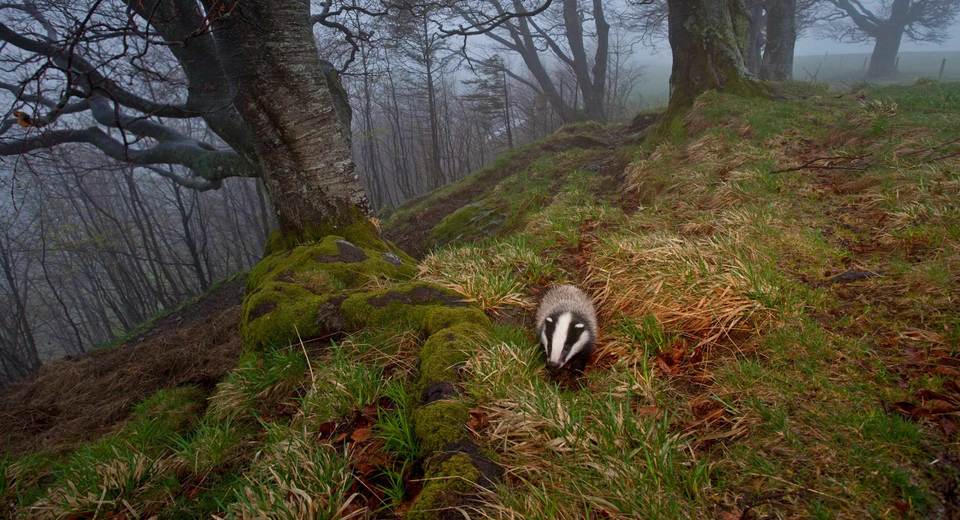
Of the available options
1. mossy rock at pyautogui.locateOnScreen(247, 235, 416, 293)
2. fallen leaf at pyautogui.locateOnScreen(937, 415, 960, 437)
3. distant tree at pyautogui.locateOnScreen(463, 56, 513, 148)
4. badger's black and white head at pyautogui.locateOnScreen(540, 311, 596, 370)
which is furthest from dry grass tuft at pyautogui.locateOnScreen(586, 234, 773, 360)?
distant tree at pyautogui.locateOnScreen(463, 56, 513, 148)

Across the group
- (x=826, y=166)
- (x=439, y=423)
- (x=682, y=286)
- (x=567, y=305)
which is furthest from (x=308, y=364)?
(x=826, y=166)

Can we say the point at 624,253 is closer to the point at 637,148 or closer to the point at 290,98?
the point at 290,98

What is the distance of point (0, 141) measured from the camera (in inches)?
287

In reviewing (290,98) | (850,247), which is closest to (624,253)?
(850,247)

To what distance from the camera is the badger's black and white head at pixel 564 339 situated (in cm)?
249

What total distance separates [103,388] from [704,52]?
1083 centimetres

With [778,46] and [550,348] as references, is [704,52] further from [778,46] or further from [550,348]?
[778,46]

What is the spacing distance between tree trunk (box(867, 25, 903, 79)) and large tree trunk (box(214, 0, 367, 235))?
39564 millimetres

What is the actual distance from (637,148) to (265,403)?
796cm

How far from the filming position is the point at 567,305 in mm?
2943

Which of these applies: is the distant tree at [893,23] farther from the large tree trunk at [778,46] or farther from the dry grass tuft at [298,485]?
the dry grass tuft at [298,485]

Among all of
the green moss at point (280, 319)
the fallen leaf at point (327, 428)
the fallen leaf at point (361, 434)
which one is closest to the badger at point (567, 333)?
the fallen leaf at point (361, 434)

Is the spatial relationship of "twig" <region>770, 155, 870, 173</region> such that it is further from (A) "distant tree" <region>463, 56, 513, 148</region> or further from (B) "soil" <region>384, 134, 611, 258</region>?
(A) "distant tree" <region>463, 56, 513, 148</region>

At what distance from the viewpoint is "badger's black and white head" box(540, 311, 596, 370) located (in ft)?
8.16
